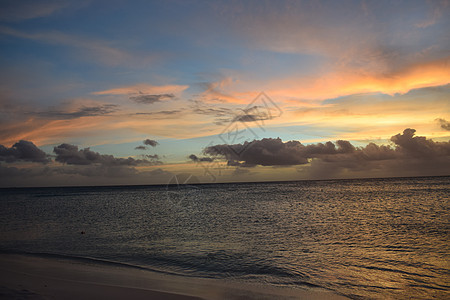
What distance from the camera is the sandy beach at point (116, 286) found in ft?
35.1

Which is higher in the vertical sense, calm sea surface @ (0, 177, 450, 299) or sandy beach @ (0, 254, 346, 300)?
sandy beach @ (0, 254, 346, 300)

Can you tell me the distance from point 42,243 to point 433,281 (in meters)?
26.2

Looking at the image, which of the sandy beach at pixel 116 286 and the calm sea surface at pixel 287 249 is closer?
the sandy beach at pixel 116 286

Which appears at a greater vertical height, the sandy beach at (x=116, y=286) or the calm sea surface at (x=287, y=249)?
the sandy beach at (x=116, y=286)

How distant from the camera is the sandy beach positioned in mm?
10688

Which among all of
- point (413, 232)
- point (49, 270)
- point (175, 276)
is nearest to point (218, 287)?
point (175, 276)

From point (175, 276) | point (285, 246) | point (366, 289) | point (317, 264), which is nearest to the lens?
point (366, 289)

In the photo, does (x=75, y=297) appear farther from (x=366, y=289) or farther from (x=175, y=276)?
(x=366, y=289)

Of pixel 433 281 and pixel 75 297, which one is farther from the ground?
pixel 75 297

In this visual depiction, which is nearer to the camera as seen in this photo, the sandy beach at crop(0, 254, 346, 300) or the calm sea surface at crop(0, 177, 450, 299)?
the sandy beach at crop(0, 254, 346, 300)

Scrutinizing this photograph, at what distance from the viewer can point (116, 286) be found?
1188 centimetres

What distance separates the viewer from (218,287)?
12.4 m

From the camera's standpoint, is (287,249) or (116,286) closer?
(116,286)

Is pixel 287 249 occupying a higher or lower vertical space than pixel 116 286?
lower
